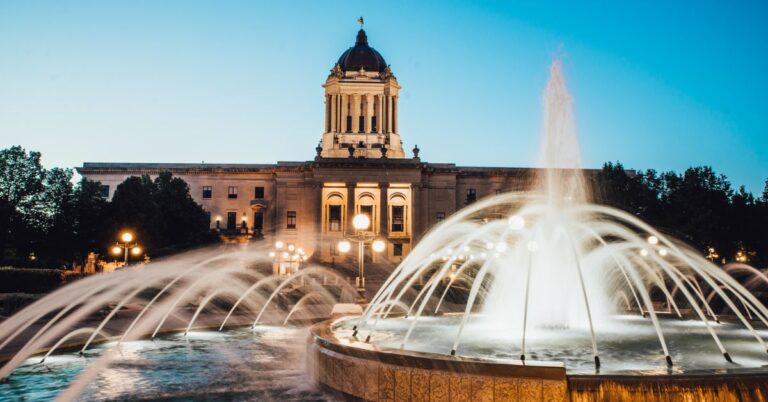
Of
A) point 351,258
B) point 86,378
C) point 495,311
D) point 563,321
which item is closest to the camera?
point 86,378

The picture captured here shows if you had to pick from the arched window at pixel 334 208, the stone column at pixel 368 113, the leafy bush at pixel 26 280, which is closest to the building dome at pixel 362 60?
the stone column at pixel 368 113

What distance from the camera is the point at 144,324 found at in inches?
674

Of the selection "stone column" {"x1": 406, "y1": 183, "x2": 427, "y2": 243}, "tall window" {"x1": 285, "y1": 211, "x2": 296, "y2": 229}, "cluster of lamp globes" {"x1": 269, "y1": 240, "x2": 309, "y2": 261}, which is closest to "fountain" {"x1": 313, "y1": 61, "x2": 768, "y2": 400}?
"cluster of lamp globes" {"x1": 269, "y1": 240, "x2": 309, "y2": 261}

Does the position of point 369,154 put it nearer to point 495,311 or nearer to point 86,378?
point 495,311

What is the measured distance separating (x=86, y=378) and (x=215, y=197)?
6540cm

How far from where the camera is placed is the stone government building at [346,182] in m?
65.1

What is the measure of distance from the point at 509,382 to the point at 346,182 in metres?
58.8

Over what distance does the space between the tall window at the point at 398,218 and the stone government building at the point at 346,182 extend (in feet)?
0.43

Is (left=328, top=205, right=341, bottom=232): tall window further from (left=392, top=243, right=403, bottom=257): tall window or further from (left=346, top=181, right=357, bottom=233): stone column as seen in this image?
(left=392, top=243, right=403, bottom=257): tall window

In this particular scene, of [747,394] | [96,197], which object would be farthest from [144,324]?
[96,197]

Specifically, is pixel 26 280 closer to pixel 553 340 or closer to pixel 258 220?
pixel 553 340

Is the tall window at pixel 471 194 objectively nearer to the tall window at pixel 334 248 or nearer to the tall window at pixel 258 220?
the tall window at pixel 334 248

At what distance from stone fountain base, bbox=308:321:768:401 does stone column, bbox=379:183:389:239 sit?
181 feet

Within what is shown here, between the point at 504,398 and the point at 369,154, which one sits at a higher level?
the point at 369,154
